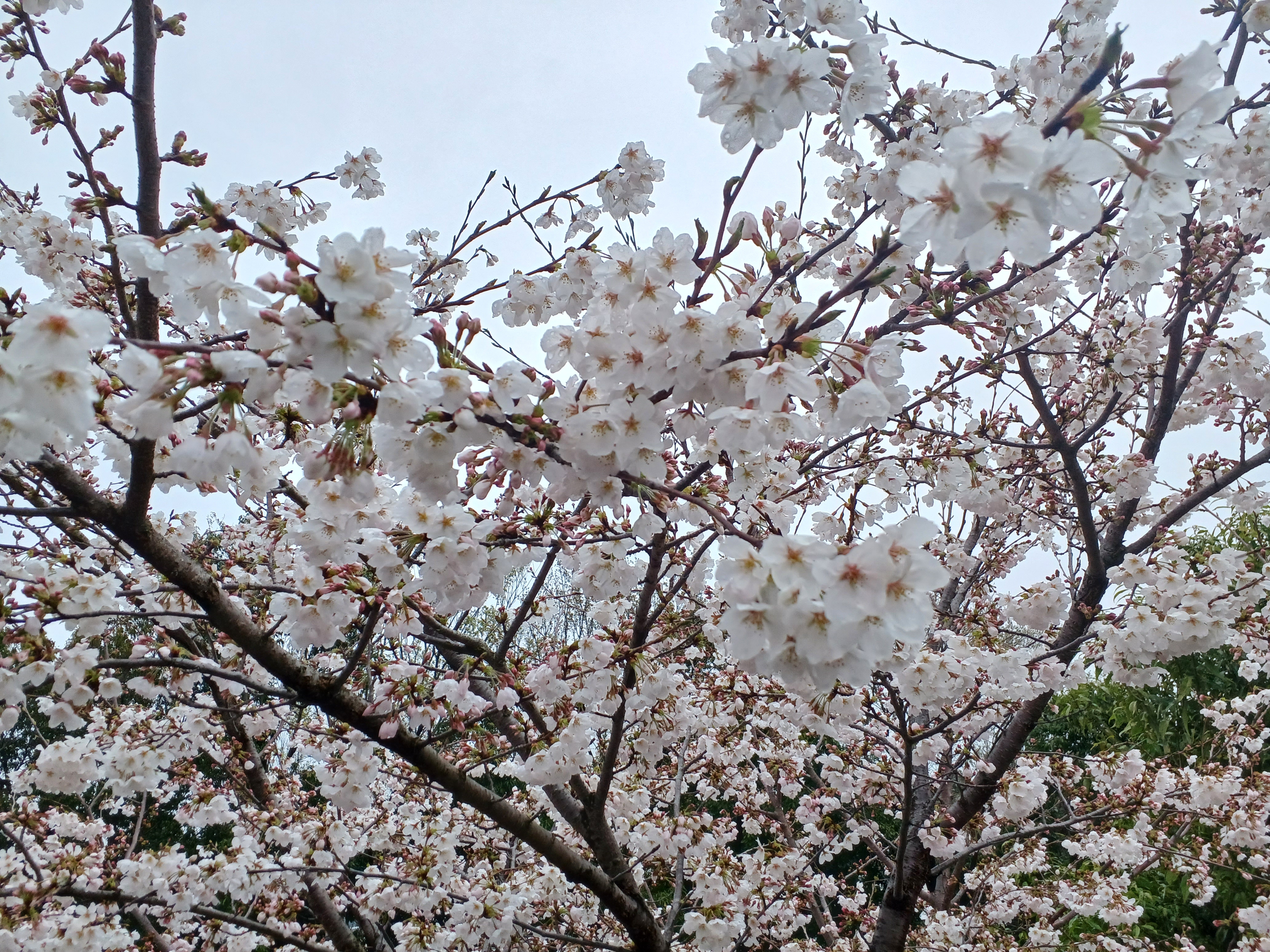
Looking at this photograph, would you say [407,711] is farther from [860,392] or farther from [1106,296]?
[1106,296]

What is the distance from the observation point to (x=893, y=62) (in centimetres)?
255

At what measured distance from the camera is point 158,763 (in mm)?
3193

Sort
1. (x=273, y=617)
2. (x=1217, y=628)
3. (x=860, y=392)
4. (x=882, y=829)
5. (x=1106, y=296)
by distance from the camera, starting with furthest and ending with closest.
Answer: (x=882, y=829) < (x=1106, y=296) < (x=1217, y=628) < (x=273, y=617) < (x=860, y=392)

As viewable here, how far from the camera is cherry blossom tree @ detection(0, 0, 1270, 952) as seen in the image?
1.10m

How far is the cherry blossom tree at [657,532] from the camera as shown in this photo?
3.61ft

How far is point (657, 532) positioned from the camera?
2232mm

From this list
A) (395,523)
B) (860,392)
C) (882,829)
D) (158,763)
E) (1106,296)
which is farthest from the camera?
(882,829)

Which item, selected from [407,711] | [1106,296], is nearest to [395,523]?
[407,711]

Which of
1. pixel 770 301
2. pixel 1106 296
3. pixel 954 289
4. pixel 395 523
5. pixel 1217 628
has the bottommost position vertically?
pixel 395 523

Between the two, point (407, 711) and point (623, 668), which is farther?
point (623, 668)

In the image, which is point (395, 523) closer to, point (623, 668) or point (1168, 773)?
point (623, 668)

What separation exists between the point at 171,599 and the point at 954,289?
9.83 ft

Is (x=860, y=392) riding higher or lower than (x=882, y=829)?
lower

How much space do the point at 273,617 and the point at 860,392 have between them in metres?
2.15
